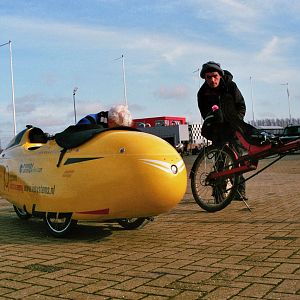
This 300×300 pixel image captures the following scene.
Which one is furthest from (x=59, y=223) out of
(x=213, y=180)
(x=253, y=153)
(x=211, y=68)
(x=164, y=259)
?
(x=211, y=68)

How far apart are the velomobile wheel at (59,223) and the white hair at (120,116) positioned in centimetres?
134

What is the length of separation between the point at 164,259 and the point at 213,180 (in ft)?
9.72

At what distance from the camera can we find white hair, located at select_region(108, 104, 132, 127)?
5930mm

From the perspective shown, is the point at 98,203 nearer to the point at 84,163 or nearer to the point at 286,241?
the point at 84,163

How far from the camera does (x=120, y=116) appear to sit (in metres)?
5.94

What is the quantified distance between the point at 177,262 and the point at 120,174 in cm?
120

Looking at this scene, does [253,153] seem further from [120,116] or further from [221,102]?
[120,116]

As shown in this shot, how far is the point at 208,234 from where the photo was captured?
17.6 feet

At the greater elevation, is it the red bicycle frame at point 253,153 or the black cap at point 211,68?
the black cap at point 211,68

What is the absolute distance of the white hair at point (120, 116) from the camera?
5930 millimetres

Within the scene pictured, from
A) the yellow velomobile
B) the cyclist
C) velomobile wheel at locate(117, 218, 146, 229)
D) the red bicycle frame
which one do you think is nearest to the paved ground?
velomobile wheel at locate(117, 218, 146, 229)

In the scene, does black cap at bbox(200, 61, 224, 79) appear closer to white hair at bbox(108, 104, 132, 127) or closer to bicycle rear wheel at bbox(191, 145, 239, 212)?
bicycle rear wheel at bbox(191, 145, 239, 212)

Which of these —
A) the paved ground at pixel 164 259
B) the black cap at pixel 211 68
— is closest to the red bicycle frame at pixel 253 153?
the paved ground at pixel 164 259

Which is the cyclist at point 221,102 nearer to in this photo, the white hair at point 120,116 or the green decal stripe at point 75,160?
the white hair at point 120,116
